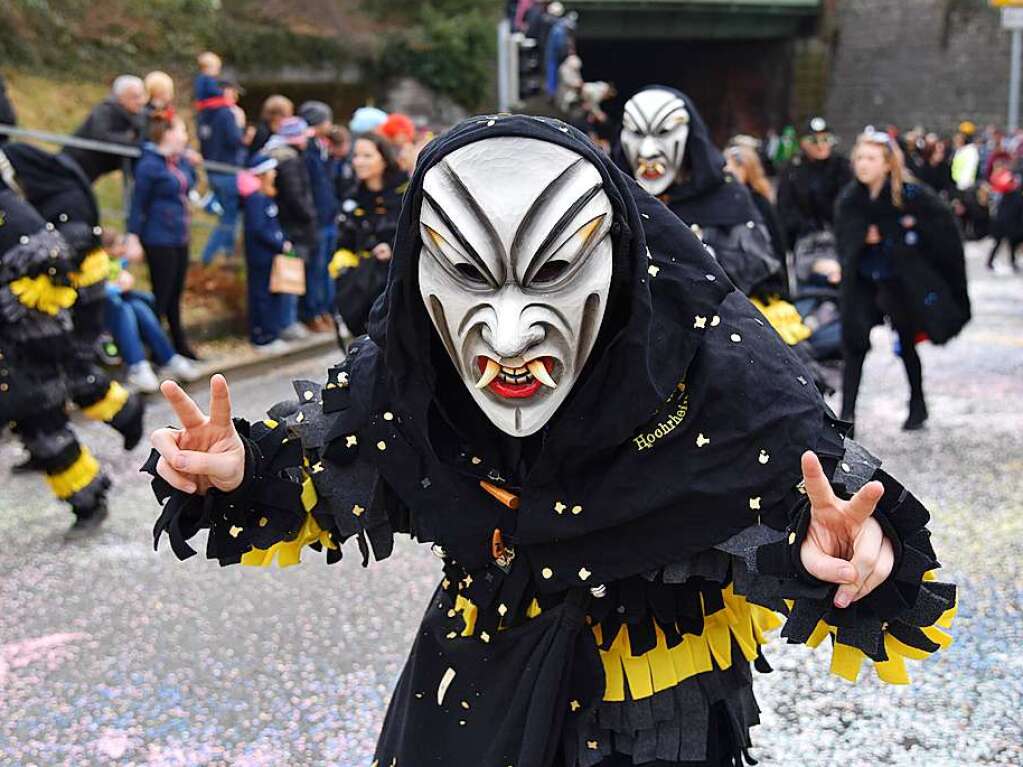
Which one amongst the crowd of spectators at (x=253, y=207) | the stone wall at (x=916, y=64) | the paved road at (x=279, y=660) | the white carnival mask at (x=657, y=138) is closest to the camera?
the paved road at (x=279, y=660)

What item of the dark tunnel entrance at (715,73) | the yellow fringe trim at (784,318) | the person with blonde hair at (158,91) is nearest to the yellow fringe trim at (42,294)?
the yellow fringe trim at (784,318)

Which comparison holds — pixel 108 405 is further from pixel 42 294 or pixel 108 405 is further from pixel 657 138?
pixel 657 138

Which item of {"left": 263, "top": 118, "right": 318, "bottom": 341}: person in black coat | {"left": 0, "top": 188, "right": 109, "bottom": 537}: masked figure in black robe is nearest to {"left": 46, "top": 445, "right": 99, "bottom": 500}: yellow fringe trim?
{"left": 0, "top": 188, "right": 109, "bottom": 537}: masked figure in black robe

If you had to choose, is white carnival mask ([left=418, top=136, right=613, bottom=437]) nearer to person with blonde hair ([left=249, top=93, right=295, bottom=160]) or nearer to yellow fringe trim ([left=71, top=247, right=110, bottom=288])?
yellow fringe trim ([left=71, top=247, right=110, bottom=288])

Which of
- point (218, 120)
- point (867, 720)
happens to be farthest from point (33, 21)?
point (867, 720)

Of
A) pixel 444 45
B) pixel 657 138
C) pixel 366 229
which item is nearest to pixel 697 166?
pixel 657 138

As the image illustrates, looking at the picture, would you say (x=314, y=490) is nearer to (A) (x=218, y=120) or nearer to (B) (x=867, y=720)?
(B) (x=867, y=720)

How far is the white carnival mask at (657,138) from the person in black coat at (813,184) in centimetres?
547

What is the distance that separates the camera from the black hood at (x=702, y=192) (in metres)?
4.98

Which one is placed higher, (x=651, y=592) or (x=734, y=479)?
(x=734, y=479)

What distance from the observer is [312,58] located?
64.1 feet

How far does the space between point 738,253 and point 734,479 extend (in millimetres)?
3093

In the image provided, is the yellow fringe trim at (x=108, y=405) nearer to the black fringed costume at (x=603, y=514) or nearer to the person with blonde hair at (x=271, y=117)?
the black fringed costume at (x=603, y=514)

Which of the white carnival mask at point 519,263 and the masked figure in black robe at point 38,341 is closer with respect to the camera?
the white carnival mask at point 519,263
